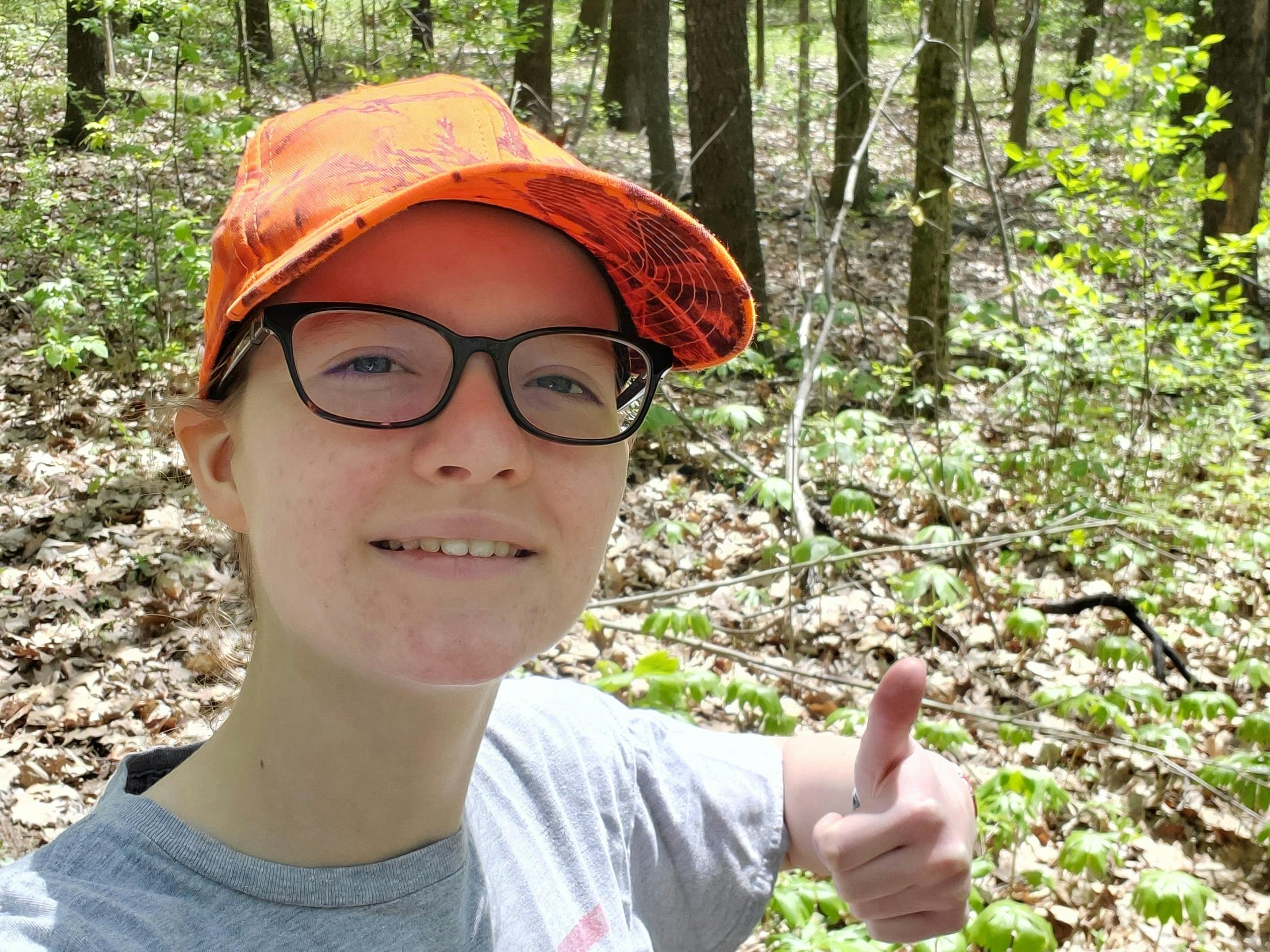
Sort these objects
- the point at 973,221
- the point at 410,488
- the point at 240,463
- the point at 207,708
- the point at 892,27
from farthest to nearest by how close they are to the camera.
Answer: the point at 892,27 → the point at 973,221 → the point at 207,708 → the point at 240,463 → the point at 410,488

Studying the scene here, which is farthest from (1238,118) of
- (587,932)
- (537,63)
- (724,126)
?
(587,932)

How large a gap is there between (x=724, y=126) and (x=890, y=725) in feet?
22.5

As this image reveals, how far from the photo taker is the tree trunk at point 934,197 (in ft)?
21.0

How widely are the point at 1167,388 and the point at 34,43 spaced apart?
13659 millimetres

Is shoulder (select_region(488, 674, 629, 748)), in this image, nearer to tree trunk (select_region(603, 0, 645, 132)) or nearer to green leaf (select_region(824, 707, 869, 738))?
green leaf (select_region(824, 707, 869, 738))

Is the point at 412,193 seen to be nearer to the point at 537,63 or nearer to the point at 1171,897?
the point at 1171,897

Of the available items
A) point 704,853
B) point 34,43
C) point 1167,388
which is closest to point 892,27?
point 34,43

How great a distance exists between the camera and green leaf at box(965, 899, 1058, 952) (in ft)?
7.36

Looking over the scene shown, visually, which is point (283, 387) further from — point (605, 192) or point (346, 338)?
point (605, 192)

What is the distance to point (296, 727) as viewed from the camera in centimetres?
123

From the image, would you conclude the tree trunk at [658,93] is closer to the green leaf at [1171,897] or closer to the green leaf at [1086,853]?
the green leaf at [1086,853]

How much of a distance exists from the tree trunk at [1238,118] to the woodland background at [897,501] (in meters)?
0.03

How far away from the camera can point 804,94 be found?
11547 millimetres

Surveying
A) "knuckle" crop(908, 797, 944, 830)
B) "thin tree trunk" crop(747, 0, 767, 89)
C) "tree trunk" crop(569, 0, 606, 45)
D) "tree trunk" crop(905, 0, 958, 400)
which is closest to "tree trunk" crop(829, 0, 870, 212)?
"tree trunk" crop(905, 0, 958, 400)
